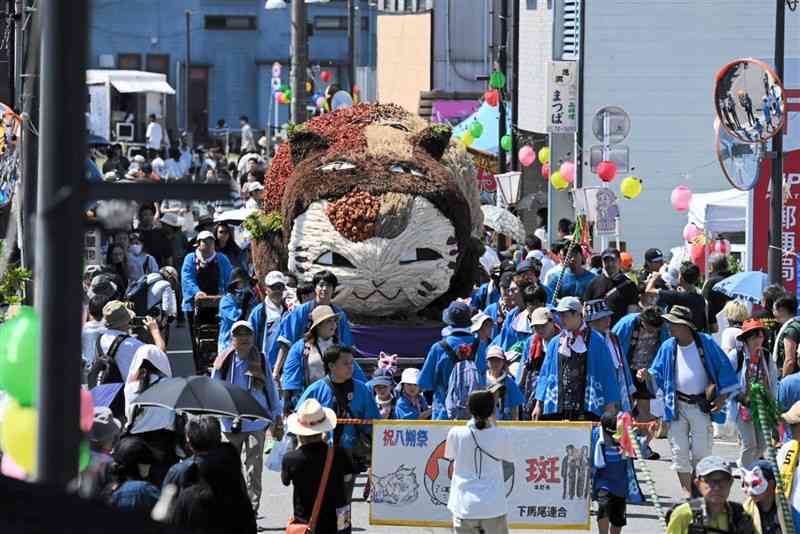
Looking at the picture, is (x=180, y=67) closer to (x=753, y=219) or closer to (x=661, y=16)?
(x=661, y=16)

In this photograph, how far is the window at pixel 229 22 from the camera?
2525 inches

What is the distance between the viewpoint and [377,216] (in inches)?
576

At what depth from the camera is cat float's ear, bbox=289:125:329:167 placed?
15727 millimetres

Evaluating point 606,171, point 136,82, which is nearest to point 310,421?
point 606,171

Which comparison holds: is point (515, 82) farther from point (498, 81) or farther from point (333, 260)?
point (333, 260)

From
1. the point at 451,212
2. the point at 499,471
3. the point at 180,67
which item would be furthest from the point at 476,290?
the point at 180,67

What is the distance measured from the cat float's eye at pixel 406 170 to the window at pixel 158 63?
47949mm

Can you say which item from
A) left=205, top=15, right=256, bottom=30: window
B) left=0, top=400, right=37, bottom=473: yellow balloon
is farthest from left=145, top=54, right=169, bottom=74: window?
left=0, top=400, right=37, bottom=473: yellow balloon

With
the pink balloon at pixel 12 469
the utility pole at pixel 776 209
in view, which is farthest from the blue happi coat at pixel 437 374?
the pink balloon at pixel 12 469

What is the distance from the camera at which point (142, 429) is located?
8.59m

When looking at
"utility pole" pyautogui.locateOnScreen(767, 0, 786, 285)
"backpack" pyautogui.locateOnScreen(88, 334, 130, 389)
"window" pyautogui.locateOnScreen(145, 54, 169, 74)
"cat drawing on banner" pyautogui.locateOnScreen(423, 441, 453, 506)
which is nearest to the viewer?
"cat drawing on banner" pyautogui.locateOnScreen(423, 441, 453, 506)

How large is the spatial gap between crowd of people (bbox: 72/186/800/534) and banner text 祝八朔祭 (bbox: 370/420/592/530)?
16 centimetres

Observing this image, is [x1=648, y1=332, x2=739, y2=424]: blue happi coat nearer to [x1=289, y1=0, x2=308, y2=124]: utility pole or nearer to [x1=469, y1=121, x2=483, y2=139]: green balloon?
[x1=289, y1=0, x2=308, y2=124]: utility pole

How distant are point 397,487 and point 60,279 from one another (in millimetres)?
7485
